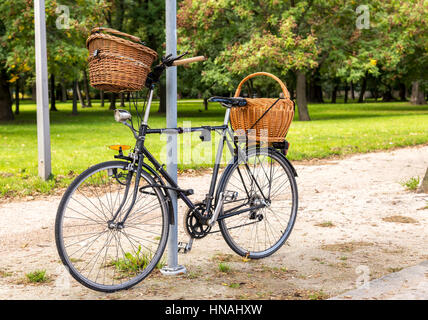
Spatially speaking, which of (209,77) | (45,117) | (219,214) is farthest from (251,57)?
(219,214)

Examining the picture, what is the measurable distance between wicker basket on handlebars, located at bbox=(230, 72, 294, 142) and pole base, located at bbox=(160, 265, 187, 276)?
1.11m

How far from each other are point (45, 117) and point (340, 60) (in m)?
17.0

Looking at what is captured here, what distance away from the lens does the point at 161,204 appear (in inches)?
150

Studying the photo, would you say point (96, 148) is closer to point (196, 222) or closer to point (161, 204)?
point (196, 222)

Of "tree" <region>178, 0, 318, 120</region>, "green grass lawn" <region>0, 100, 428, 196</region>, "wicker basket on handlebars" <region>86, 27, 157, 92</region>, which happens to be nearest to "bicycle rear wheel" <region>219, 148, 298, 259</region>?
"wicker basket on handlebars" <region>86, 27, 157, 92</region>

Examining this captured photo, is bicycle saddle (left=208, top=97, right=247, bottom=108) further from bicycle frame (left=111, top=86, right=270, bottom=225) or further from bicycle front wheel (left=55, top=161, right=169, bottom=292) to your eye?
bicycle front wheel (left=55, top=161, right=169, bottom=292)

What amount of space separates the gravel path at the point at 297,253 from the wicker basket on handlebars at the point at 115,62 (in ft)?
4.33

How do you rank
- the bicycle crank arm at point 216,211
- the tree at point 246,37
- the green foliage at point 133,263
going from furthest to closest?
the tree at point 246,37, the bicycle crank arm at point 216,211, the green foliage at point 133,263

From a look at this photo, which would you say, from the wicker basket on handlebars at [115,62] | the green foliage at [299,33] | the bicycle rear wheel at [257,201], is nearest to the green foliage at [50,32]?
the green foliage at [299,33]

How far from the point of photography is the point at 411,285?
140 inches

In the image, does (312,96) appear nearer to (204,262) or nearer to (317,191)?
(317,191)

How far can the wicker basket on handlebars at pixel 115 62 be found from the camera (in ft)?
11.1

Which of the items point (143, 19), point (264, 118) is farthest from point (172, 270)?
point (143, 19)

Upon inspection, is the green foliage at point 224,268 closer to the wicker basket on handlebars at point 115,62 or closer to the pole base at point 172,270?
the pole base at point 172,270
